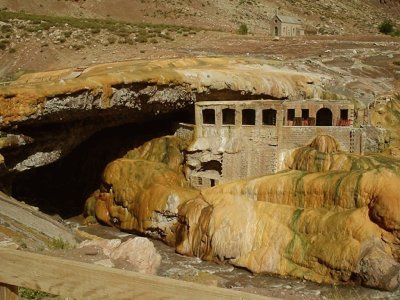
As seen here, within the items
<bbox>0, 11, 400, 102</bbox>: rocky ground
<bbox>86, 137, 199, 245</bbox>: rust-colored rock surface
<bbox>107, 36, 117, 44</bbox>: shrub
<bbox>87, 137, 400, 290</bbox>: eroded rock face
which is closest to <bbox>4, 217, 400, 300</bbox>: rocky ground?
<bbox>87, 137, 400, 290</bbox>: eroded rock face

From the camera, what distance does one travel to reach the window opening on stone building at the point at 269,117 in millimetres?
31781

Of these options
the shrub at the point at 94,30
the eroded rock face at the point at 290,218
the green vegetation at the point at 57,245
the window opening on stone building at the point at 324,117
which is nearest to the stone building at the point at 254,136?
the eroded rock face at the point at 290,218

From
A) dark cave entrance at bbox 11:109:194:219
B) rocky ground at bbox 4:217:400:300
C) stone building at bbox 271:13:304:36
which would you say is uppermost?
stone building at bbox 271:13:304:36

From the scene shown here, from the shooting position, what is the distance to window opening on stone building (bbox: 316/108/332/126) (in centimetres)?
3278

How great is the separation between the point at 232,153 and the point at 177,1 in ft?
166

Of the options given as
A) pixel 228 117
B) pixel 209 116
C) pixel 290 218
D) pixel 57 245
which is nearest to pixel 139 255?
pixel 57 245

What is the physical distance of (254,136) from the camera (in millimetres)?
29906

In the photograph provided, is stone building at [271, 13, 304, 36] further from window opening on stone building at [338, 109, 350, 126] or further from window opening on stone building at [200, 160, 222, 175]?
window opening on stone building at [200, 160, 222, 175]

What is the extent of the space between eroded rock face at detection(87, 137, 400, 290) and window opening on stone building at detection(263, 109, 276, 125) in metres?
3.60

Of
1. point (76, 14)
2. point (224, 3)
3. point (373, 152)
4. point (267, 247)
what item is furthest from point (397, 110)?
point (224, 3)

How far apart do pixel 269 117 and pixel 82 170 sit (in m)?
13.3

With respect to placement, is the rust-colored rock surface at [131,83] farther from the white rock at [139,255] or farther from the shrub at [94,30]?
the shrub at [94,30]

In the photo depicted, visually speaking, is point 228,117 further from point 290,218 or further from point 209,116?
point 290,218

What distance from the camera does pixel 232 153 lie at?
29.8m
